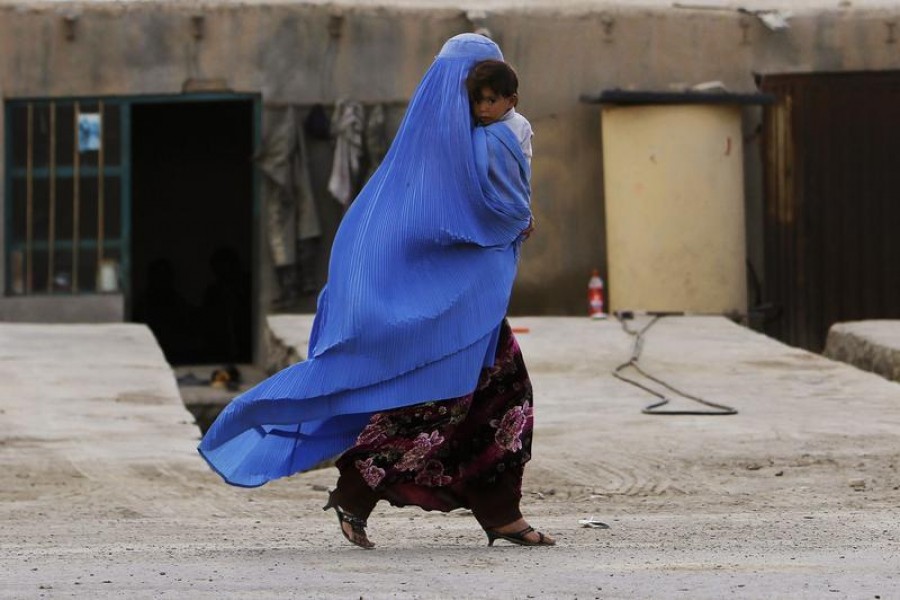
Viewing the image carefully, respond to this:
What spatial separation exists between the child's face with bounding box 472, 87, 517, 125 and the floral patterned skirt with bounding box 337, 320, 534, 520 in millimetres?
588

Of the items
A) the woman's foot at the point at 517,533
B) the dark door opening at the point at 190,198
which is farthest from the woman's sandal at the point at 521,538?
the dark door opening at the point at 190,198

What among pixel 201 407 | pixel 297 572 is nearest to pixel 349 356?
pixel 297 572

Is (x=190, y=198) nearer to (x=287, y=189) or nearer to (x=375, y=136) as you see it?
(x=287, y=189)

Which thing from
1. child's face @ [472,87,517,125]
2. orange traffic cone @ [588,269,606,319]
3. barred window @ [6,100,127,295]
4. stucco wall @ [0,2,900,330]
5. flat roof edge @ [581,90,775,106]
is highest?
stucco wall @ [0,2,900,330]

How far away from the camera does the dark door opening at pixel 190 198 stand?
19.0m

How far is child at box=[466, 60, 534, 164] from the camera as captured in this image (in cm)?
587

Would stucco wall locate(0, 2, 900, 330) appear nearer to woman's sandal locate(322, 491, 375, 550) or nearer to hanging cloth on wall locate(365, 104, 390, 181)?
hanging cloth on wall locate(365, 104, 390, 181)

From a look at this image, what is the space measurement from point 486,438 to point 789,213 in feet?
32.0

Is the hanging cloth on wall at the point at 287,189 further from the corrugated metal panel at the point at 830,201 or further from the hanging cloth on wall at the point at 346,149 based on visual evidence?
the corrugated metal panel at the point at 830,201

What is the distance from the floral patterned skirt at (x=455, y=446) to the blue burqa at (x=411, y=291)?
2.6 inches

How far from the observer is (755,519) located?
22.9 ft

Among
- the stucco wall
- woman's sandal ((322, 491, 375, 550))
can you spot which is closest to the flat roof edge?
the stucco wall

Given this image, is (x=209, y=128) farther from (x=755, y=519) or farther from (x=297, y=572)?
(x=297, y=572)

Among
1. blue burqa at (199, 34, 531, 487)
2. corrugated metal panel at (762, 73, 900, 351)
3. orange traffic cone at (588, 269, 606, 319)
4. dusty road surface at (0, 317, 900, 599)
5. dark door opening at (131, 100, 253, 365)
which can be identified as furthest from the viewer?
dark door opening at (131, 100, 253, 365)
